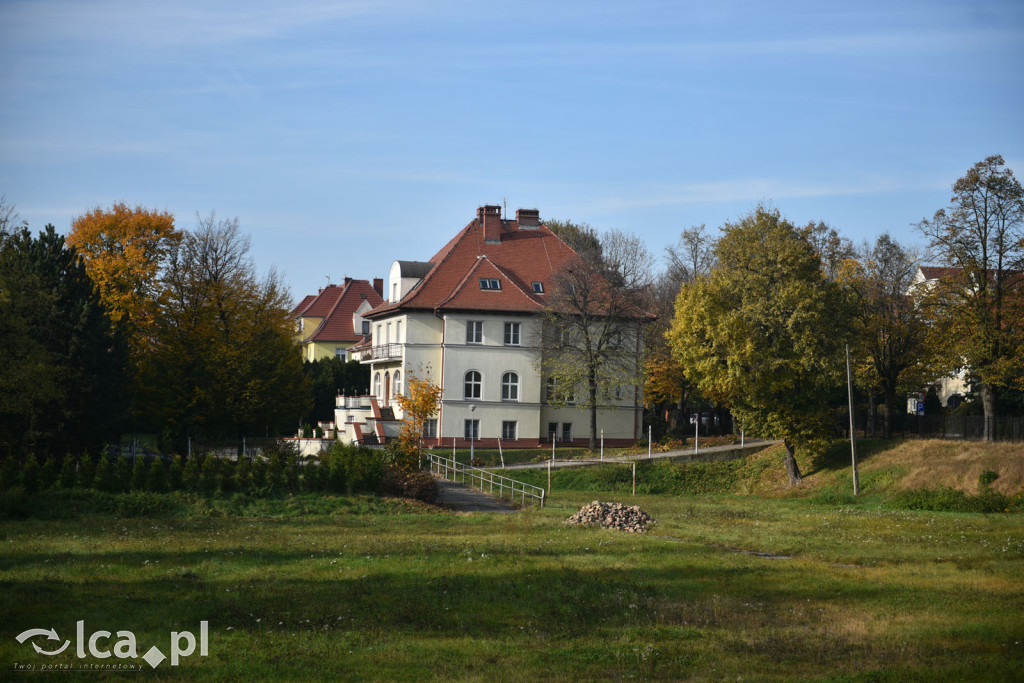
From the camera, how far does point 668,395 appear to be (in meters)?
64.2

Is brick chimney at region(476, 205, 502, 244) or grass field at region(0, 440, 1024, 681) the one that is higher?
brick chimney at region(476, 205, 502, 244)

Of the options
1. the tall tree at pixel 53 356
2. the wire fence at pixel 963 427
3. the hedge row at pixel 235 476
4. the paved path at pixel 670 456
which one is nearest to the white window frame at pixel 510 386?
the paved path at pixel 670 456

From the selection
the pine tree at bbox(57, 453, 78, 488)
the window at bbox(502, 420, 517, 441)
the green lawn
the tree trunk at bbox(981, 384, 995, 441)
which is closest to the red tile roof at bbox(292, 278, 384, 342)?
the window at bbox(502, 420, 517, 441)

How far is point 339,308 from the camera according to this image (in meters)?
90.8

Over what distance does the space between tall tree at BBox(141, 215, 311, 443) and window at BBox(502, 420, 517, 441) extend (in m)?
11.9

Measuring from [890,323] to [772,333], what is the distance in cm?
863

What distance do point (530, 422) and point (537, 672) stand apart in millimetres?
44021

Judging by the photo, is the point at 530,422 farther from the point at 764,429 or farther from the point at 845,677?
the point at 845,677

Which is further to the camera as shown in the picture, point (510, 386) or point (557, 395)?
point (510, 386)

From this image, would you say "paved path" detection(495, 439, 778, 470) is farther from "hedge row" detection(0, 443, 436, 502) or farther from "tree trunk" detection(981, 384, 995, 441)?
"hedge row" detection(0, 443, 436, 502)

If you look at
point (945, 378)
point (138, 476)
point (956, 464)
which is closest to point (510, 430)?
point (956, 464)

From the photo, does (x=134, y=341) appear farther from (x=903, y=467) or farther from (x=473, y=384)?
(x=903, y=467)

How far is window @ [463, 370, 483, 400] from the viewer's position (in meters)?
55.1

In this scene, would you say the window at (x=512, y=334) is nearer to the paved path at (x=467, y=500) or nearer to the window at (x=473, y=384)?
the window at (x=473, y=384)
